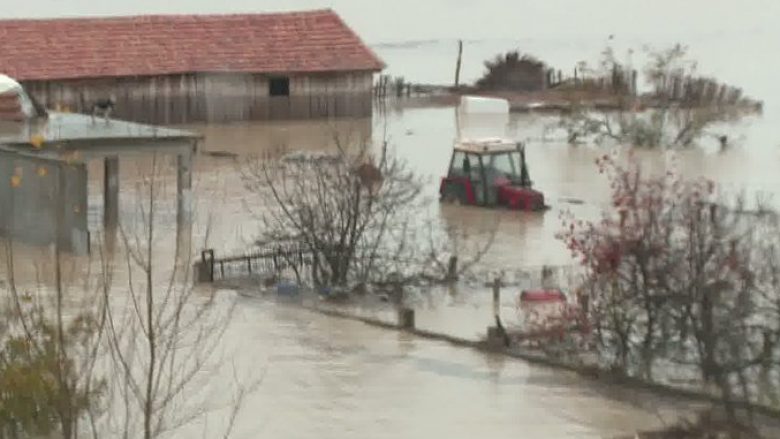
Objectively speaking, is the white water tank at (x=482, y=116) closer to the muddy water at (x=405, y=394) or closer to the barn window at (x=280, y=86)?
the barn window at (x=280, y=86)

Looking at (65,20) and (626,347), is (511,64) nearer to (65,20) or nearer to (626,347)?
(65,20)

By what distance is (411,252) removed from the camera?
25094 millimetres

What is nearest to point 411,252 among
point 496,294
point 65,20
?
point 496,294

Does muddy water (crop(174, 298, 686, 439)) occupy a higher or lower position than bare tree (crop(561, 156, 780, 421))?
lower

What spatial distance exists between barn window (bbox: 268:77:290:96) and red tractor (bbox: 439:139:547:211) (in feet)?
50.7

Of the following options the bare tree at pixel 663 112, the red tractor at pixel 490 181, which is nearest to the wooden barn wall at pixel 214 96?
the bare tree at pixel 663 112

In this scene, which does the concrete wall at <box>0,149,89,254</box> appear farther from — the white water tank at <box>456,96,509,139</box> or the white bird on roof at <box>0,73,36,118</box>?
the white water tank at <box>456,96,509,139</box>

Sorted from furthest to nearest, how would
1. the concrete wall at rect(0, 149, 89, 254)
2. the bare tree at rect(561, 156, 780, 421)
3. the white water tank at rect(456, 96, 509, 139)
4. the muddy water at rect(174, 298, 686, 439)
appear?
the white water tank at rect(456, 96, 509, 139), the concrete wall at rect(0, 149, 89, 254), the bare tree at rect(561, 156, 780, 421), the muddy water at rect(174, 298, 686, 439)

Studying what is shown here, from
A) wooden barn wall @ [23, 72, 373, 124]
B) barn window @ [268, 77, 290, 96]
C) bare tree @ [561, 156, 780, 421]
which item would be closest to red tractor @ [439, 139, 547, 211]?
bare tree @ [561, 156, 780, 421]

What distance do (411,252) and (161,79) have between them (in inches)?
897

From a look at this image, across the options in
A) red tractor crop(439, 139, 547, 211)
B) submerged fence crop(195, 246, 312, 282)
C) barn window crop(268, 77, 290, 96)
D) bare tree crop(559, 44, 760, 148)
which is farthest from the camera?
barn window crop(268, 77, 290, 96)

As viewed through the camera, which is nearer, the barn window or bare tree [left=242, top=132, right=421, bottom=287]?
bare tree [left=242, top=132, right=421, bottom=287]

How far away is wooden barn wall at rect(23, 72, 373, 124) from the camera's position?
46094 mm

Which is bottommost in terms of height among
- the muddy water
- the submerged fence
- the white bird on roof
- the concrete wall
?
the muddy water
